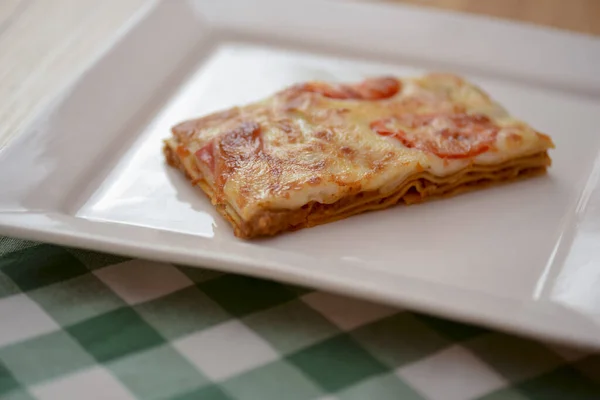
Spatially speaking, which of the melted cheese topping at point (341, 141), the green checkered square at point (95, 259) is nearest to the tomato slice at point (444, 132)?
the melted cheese topping at point (341, 141)

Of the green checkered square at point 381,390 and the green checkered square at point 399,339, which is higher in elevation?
the green checkered square at point 399,339

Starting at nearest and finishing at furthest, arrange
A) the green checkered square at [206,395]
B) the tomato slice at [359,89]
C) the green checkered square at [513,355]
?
the green checkered square at [206,395] → the green checkered square at [513,355] → the tomato slice at [359,89]

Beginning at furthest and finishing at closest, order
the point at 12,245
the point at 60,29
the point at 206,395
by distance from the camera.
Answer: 1. the point at 60,29
2. the point at 12,245
3. the point at 206,395

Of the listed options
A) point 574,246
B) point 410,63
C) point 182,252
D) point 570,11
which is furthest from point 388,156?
point 570,11

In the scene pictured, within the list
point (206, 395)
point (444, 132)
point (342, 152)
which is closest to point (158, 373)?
point (206, 395)

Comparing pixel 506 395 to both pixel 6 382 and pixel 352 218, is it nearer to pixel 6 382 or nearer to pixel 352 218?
pixel 352 218

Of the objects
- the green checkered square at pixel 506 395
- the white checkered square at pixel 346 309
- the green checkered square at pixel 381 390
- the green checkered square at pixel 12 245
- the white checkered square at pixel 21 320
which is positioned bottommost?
the white checkered square at pixel 21 320

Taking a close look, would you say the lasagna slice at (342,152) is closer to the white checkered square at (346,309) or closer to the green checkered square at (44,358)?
the white checkered square at (346,309)
